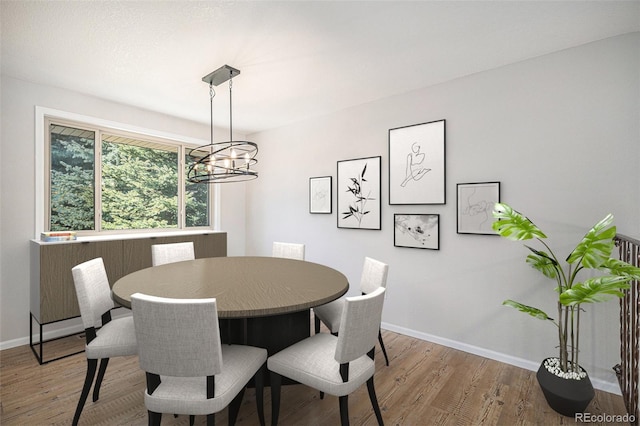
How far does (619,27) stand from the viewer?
7.01ft

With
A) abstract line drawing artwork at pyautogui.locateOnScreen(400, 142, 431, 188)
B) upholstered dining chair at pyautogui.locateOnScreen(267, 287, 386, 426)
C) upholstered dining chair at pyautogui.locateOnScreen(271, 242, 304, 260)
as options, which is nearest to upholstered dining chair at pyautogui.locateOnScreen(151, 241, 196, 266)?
upholstered dining chair at pyautogui.locateOnScreen(271, 242, 304, 260)

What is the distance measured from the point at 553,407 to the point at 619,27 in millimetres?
2744

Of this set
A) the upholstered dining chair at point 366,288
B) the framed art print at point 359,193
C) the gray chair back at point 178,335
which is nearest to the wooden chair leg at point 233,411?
the gray chair back at point 178,335

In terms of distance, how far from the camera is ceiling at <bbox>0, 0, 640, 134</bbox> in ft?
6.34

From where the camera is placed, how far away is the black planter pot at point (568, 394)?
1911 millimetres

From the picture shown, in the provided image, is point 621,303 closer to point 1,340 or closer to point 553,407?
point 553,407

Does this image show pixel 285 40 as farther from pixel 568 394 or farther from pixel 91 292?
pixel 568 394

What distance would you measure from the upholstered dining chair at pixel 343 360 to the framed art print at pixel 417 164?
1842 mm

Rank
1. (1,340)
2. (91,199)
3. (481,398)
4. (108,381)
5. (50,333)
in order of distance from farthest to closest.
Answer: (91,199) → (50,333) → (1,340) → (108,381) → (481,398)

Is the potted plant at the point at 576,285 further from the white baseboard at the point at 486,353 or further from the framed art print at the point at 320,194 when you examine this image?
the framed art print at the point at 320,194

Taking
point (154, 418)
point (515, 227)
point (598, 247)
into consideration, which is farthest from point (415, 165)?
point (154, 418)

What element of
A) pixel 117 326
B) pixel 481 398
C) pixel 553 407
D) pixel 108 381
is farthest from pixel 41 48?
pixel 553 407

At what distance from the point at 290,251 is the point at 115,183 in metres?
2.38

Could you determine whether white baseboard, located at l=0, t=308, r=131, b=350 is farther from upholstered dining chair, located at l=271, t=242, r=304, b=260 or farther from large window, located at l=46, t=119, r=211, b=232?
upholstered dining chair, located at l=271, t=242, r=304, b=260
